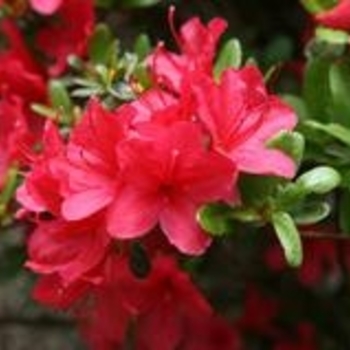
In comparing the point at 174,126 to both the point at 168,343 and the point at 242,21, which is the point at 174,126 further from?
the point at 242,21

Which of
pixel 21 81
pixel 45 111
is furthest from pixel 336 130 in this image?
pixel 21 81

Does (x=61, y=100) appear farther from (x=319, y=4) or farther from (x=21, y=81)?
(x=319, y=4)

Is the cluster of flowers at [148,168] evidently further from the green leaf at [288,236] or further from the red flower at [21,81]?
→ the red flower at [21,81]

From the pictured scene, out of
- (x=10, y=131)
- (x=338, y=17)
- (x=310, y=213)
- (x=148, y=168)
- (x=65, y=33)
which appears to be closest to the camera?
(x=148, y=168)

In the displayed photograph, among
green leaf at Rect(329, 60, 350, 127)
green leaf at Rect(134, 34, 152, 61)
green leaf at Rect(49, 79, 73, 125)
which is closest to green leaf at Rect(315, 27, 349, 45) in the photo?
green leaf at Rect(329, 60, 350, 127)

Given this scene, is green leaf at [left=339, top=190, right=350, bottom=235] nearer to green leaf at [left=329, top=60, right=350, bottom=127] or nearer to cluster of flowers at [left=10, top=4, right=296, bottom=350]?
green leaf at [left=329, top=60, right=350, bottom=127]

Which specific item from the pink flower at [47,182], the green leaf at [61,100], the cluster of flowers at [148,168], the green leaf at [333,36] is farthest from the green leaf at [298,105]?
the pink flower at [47,182]
